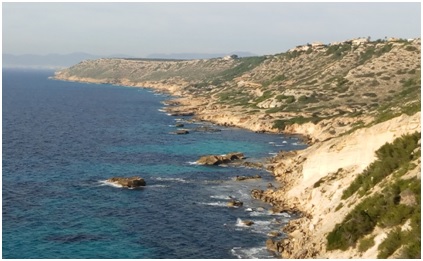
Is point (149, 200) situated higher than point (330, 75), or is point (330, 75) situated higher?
point (330, 75)

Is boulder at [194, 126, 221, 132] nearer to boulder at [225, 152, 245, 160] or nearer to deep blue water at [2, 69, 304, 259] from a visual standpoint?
deep blue water at [2, 69, 304, 259]

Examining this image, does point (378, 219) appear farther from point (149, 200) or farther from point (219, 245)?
point (149, 200)

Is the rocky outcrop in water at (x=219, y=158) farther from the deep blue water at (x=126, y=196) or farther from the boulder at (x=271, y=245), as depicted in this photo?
the boulder at (x=271, y=245)

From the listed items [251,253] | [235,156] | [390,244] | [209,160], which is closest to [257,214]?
[251,253]

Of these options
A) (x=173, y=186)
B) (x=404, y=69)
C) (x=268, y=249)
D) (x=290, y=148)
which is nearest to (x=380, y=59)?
(x=404, y=69)

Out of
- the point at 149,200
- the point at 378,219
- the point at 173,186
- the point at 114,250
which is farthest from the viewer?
the point at 173,186

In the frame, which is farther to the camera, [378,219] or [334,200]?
[334,200]

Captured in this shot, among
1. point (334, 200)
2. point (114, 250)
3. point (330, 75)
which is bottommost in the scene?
point (114, 250)
